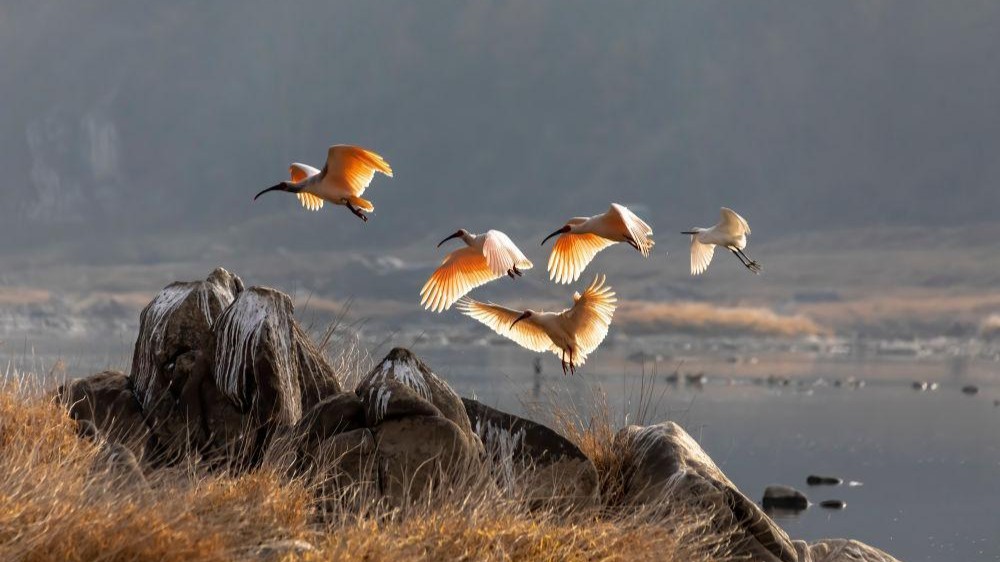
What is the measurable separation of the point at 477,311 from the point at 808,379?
295 ft

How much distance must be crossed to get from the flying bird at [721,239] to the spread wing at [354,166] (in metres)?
3.50

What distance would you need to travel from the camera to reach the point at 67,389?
36.8 ft

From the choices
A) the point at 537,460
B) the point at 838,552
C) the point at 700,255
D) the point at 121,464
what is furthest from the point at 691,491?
the point at 121,464

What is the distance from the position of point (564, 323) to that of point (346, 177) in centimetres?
241

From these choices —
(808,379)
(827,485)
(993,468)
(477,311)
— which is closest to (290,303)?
(477,311)

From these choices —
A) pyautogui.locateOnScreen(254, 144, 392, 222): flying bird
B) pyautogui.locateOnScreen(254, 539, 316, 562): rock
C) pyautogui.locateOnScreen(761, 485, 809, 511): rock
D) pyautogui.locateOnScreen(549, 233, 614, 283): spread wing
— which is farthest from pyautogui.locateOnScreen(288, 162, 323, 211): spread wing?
pyautogui.locateOnScreen(761, 485, 809, 511): rock

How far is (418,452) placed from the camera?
9422 mm

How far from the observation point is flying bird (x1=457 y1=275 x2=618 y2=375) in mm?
11539

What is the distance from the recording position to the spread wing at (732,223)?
41.0 feet

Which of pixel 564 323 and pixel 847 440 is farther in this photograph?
pixel 847 440

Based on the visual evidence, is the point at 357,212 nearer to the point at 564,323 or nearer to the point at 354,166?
the point at 354,166

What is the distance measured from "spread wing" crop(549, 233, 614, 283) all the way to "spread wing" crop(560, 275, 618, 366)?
45 cm

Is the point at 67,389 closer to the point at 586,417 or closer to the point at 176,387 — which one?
the point at 176,387

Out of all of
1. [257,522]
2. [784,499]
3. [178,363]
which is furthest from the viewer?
[784,499]
